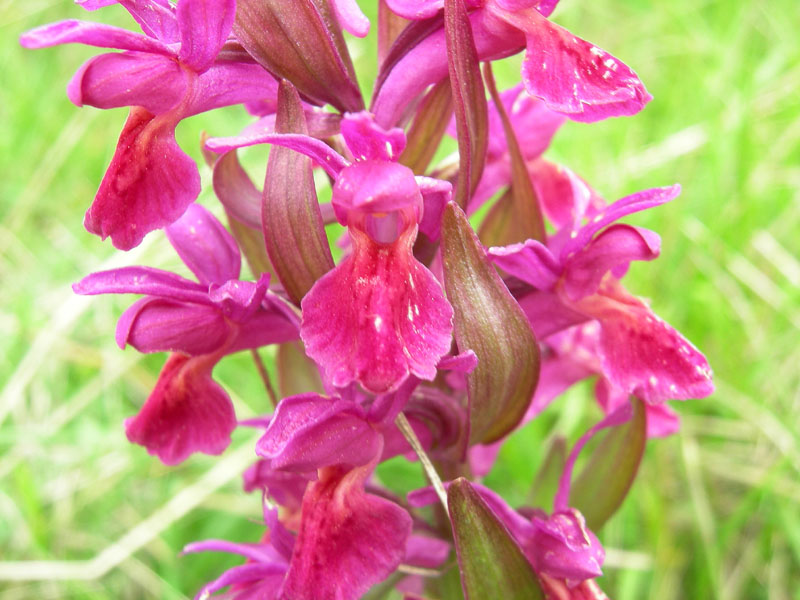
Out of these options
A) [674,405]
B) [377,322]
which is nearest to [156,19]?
[377,322]

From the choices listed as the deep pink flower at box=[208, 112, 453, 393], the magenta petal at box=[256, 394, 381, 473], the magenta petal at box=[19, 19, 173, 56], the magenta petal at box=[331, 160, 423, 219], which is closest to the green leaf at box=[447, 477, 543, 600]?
the magenta petal at box=[256, 394, 381, 473]

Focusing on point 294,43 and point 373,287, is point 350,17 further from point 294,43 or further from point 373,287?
point 373,287

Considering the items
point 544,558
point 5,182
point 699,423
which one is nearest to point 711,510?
point 699,423

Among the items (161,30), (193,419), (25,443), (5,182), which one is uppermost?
(161,30)

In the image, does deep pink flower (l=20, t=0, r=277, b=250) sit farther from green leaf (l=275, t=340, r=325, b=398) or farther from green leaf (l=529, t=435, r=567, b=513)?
green leaf (l=529, t=435, r=567, b=513)

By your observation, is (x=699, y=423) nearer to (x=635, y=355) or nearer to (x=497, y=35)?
(x=635, y=355)

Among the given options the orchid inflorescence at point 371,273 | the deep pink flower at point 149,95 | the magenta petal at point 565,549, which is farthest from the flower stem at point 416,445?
the deep pink flower at point 149,95
